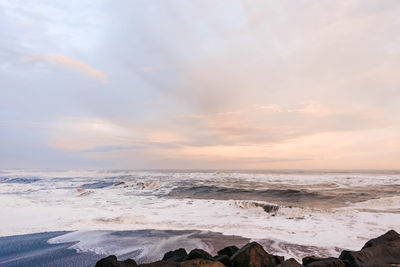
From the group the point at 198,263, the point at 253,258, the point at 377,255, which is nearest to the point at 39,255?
the point at 198,263

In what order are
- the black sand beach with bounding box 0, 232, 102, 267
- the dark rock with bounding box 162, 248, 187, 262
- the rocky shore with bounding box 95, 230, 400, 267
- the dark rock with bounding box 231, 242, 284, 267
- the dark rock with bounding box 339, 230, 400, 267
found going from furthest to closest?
1. the black sand beach with bounding box 0, 232, 102, 267
2. the dark rock with bounding box 162, 248, 187, 262
3. the dark rock with bounding box 339, 230, 400, 267
4. the dark rock with bounding box 231, 242, 284, 267
5. the rocky shore with bounding box 95, 230, 400, 267

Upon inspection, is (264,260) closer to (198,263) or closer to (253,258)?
(253,258)

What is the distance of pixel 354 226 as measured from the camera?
7.91 meters

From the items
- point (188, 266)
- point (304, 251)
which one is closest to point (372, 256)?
point (304, 251)

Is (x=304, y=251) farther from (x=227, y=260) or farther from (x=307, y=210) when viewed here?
(x=307, y=210)

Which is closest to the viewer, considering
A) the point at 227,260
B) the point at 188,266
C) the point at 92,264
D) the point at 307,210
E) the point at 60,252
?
the point at 188,266

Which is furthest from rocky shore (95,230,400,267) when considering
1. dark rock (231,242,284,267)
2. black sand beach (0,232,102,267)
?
black sand beach (0,232,102,267)

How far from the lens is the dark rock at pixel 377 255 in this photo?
353 cm

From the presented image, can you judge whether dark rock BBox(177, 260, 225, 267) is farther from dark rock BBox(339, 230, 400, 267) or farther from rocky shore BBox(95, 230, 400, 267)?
dark rock BBox(339, 230, 400, 267)

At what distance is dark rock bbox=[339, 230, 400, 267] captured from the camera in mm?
3525

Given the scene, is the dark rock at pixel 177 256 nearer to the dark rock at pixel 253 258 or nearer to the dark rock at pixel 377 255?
the dark rock at pixel 253 258

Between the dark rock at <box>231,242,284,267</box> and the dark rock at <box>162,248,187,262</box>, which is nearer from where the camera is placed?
the dark rock at <box>231,242,284,267</box>

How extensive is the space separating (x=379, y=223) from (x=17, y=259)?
31.6 feet

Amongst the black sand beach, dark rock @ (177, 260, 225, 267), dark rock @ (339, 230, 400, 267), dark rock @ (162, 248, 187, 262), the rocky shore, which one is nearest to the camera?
dark rock @ (177, 260, 225, 267)
